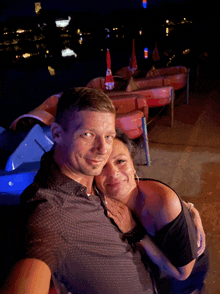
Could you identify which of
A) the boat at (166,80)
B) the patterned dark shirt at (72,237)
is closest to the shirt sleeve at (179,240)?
the patterned dark shirt at (72,237)

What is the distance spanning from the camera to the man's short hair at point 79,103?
123cm

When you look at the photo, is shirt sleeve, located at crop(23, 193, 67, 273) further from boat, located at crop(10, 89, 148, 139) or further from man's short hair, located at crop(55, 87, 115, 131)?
boat, located at crop(10, 89, 148, 139)

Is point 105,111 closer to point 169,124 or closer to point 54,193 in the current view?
point 54,193

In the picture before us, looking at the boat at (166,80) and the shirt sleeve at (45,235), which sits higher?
the shirt sleeve at (45,235)

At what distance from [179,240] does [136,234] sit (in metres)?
0.29

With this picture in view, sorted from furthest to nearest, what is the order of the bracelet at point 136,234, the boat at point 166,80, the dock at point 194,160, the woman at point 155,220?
the boat at point 166,80 → the dock at point 194,160 → the bracelet at point 136,234 → the woman at point 155,220

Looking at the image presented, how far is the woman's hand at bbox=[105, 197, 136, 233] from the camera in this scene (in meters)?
1.47

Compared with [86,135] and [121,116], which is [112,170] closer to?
[86,135]

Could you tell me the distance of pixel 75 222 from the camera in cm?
102

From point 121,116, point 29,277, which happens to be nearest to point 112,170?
point 29,277

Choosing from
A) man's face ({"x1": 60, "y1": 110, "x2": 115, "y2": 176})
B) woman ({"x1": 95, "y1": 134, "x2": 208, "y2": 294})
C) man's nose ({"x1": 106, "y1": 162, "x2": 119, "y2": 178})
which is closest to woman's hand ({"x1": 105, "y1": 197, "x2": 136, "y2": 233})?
woman ({"x1": 95, "y1": 134, "x2": 208, "y2": 294})

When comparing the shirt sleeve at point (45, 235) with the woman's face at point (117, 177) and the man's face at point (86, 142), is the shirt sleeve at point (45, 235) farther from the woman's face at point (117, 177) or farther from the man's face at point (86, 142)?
the woman's face at point (117, 177)

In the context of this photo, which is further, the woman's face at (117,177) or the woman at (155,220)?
the woman's face at (117,177)

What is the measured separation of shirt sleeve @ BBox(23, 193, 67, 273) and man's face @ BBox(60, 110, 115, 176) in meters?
0.28
